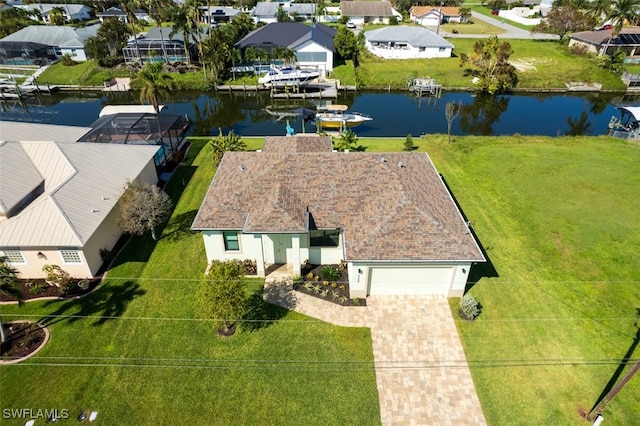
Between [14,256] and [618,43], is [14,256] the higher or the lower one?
the lower one

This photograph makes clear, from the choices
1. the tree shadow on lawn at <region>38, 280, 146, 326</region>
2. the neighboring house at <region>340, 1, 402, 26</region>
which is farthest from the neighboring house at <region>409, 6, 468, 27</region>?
the tree shadow on lawn at <region>38, 280, 146, 326</region>

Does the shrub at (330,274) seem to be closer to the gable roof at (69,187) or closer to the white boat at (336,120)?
the gable roof at (69,187)

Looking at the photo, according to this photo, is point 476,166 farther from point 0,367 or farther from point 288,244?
point 0,367

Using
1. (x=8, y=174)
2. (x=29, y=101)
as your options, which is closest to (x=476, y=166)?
(x=8, y=174)

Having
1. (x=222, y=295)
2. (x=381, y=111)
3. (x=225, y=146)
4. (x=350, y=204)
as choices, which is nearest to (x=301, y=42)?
(x=381, y=111)

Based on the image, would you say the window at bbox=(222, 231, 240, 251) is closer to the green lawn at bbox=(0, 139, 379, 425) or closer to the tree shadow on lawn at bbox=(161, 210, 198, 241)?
the green lawn at bbox=(0, 139, 379, 425)

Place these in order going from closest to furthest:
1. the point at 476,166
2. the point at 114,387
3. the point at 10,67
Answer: the point at 114,387 → the point at 476,166 → the point at 10,67

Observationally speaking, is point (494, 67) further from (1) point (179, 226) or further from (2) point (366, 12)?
(1) point (179, 226)
